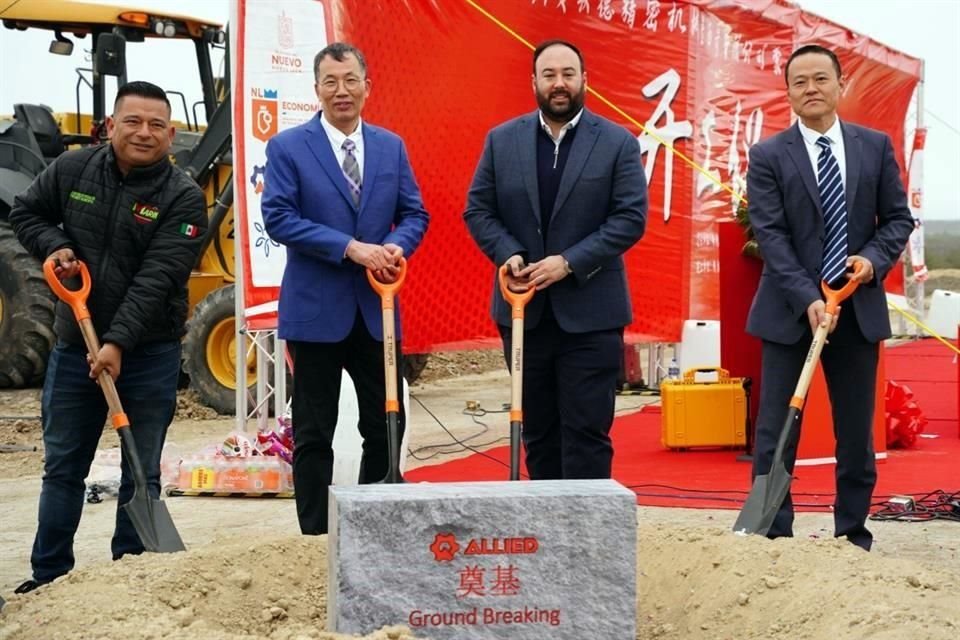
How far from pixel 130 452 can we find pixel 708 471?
3.84 m

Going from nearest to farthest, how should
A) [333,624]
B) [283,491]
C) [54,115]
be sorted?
[333,624]
[283,491]
[54,115]

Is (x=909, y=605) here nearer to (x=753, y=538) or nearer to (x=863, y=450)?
(x=753, y=538)

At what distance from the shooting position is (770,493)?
441 centimetres

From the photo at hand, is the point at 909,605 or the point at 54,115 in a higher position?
the point at 54,115

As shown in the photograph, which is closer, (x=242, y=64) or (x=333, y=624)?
(x=333, y=624)

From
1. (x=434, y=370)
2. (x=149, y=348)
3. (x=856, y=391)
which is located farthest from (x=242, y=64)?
(x=434, y=370)

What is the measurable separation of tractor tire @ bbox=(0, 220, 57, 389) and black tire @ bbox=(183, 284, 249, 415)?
1.42 m

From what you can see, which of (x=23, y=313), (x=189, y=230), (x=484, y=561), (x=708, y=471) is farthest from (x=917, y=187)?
(x=484, y=561)

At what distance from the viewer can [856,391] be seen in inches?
185

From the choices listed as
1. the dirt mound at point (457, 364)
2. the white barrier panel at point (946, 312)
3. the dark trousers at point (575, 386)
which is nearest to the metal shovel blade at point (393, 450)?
the dark trousers at point (575, 386)

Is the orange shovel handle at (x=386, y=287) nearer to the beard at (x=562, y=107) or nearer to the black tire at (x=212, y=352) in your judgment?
the beard at (x=562, y=107)

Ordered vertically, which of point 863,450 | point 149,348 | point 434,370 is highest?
point 149,348

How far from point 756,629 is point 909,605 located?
404 mm

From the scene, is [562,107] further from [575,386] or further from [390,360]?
[390,360]
